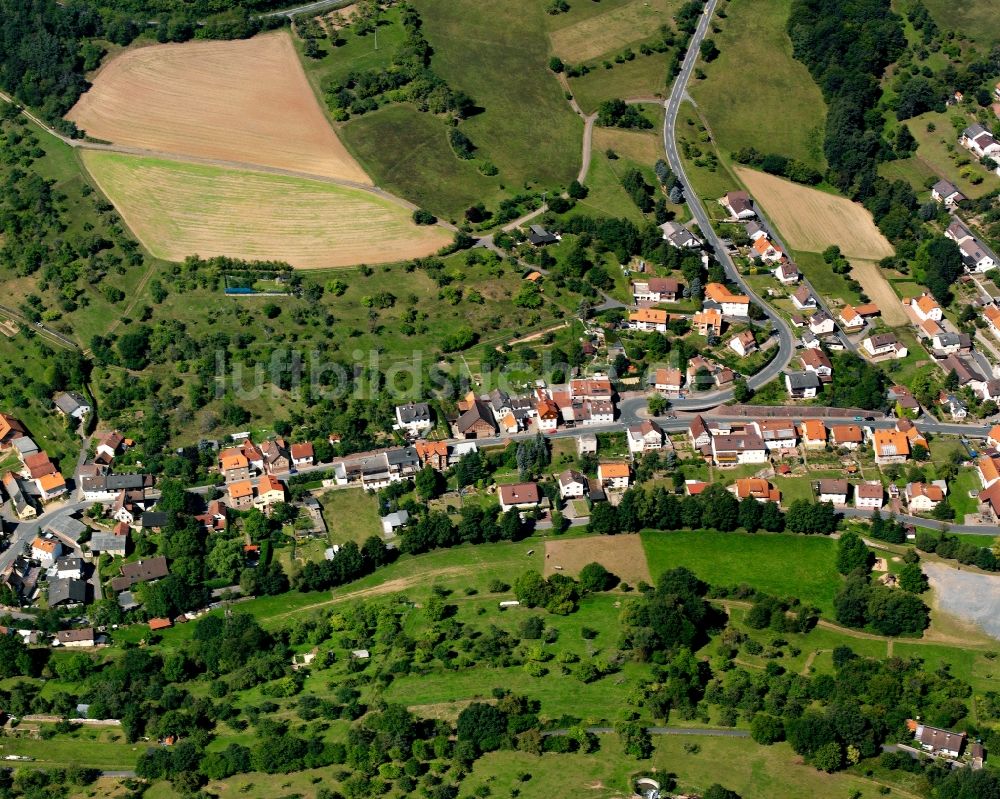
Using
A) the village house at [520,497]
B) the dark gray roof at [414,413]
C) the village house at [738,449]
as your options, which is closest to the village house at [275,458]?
the dark gray roof at [414,413]

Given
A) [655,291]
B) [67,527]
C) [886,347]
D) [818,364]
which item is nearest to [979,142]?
[886,347]

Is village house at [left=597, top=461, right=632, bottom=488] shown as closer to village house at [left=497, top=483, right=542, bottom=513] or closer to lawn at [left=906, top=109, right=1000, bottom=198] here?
village house at [left=497, top=483, right=542, bottom=513]

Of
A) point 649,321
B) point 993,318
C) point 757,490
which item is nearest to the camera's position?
point 757,490

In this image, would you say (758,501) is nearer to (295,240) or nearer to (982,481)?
(982,481)

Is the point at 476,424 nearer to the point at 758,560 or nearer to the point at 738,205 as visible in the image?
the point at 758,560

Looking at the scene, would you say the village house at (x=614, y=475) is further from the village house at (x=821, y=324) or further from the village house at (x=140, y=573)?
the village house at (x=140, y=573)

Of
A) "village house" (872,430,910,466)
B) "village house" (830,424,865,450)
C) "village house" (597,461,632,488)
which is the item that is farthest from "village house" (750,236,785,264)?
"village house" (597,461,632,488)

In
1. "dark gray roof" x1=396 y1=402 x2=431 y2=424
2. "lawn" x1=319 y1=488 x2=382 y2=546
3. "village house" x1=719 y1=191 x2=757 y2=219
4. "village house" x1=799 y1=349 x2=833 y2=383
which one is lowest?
"lawn" x1=319 y1=488 x2=382 y2=546

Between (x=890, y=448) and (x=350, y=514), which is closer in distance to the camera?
(x=350, y=514)
